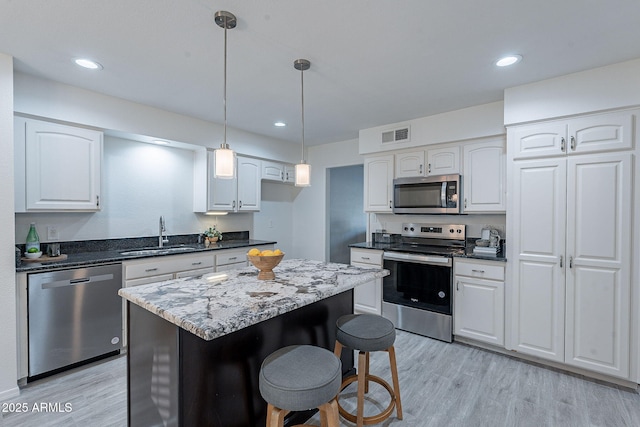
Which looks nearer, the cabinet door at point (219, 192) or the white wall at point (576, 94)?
the white wall at point (576, 94)

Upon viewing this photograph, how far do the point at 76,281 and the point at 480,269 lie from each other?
3.62 metres

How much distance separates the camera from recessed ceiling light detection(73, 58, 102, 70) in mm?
2279

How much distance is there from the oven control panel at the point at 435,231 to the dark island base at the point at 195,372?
8.36 feet

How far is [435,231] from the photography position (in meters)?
3.85

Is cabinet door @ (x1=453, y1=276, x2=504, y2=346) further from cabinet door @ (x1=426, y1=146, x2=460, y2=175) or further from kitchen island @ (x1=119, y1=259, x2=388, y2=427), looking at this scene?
kitchen island @ (x1=119, y1=259, x2=388, y2=427)

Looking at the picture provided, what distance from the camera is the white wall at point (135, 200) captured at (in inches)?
120

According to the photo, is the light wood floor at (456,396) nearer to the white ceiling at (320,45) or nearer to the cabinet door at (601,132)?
the cabinet door at (601,132)

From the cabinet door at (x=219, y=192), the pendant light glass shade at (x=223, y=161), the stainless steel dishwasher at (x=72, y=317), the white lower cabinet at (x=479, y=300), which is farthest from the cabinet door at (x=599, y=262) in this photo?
the stainless steel dishwasher at (x=72, y=317)

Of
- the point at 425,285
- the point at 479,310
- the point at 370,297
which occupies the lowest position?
the point at 370,297

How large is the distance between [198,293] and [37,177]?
2100mm

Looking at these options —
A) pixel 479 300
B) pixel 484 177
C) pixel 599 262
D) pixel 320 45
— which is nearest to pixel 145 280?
pixel 320 45

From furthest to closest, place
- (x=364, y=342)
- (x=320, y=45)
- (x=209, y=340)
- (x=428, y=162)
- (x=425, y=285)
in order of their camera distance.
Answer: (x=428, y=162)
(x=425, y=285)
(x=320, y=45)
(x=364, y=342)
(x=209, y=340)

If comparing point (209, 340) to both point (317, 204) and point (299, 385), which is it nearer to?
point (299, 385)

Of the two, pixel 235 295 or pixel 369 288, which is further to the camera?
pixel 369 288
